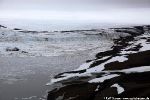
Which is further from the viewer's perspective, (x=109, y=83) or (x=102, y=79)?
(x=102, y=79)

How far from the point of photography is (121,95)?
27.9ft

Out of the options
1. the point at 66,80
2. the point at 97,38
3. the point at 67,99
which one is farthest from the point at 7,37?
the point at 67,99

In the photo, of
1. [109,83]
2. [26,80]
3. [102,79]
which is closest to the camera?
[109,83]

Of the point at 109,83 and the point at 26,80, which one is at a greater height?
the point at 109,83

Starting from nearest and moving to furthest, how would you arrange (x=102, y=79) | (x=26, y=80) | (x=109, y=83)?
(x=109, y=83), (x=102, y=79), (x=26, y=80)

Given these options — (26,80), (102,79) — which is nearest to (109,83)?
(102,79)

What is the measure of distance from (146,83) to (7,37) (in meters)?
32.9

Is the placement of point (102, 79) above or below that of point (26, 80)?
above

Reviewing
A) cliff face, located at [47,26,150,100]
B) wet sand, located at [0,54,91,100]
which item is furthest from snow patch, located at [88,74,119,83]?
wet sand, located at [0,54,91,100]

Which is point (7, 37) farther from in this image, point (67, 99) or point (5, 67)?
point (67, 99)

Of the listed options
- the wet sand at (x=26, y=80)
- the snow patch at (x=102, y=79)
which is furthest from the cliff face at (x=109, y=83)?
the wet sand at (x=26, y=80)

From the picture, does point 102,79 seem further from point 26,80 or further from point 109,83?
point 26,80

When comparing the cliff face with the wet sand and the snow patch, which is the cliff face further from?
the wet sand

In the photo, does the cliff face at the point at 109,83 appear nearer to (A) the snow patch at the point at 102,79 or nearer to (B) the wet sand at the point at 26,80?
(A) the snow patch at the point at 102,79
